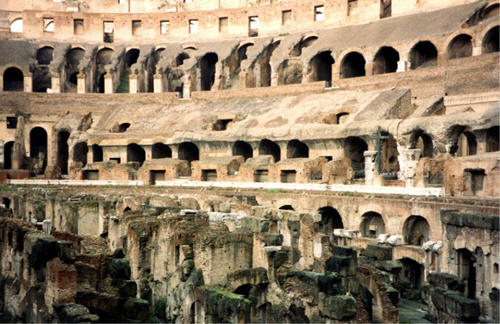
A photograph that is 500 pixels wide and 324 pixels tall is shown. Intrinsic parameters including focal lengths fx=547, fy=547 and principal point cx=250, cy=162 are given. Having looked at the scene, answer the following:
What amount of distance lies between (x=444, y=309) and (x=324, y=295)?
150 inches

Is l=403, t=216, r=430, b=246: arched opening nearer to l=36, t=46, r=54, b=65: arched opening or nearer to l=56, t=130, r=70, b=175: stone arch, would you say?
l=56, t=130, r=70, b=175: stone arch

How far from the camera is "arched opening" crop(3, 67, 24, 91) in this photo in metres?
51.7

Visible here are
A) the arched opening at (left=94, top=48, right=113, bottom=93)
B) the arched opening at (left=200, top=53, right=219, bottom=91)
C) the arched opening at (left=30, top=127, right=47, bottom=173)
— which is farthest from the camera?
the arched opening at (left=94, top=48, right=113, bottom=93)

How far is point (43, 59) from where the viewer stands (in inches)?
2160

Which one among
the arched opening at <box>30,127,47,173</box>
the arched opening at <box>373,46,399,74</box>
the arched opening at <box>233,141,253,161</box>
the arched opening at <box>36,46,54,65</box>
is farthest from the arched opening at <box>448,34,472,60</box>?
the arched opening at <box>36,46,54,65</box>

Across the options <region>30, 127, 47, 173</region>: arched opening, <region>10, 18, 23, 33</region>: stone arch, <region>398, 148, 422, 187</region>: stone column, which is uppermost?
<region>10, 18, 23, 33</region>: stone arch

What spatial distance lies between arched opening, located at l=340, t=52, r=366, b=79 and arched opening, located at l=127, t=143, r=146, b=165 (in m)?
16.8

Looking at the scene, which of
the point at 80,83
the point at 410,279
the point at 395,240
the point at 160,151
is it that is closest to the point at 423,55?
the point at 160,151

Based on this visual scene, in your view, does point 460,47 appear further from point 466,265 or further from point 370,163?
point 466,265

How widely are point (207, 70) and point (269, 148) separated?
21.2m

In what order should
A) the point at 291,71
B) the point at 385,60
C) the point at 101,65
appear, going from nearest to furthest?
1. the point at 385,60
2. the point at 291,71
3. the point at 101,65

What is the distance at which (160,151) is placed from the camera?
40.3 meters

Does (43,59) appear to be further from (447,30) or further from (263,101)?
(447,30)

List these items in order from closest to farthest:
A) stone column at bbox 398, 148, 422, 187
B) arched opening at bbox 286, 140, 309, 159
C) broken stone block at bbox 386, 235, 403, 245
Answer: broken stone block at bbox 386, 235, 403, 245
stone column at bbox 398, 148, 422, 187
arched opening at bbox 286, 140, 309, 159
